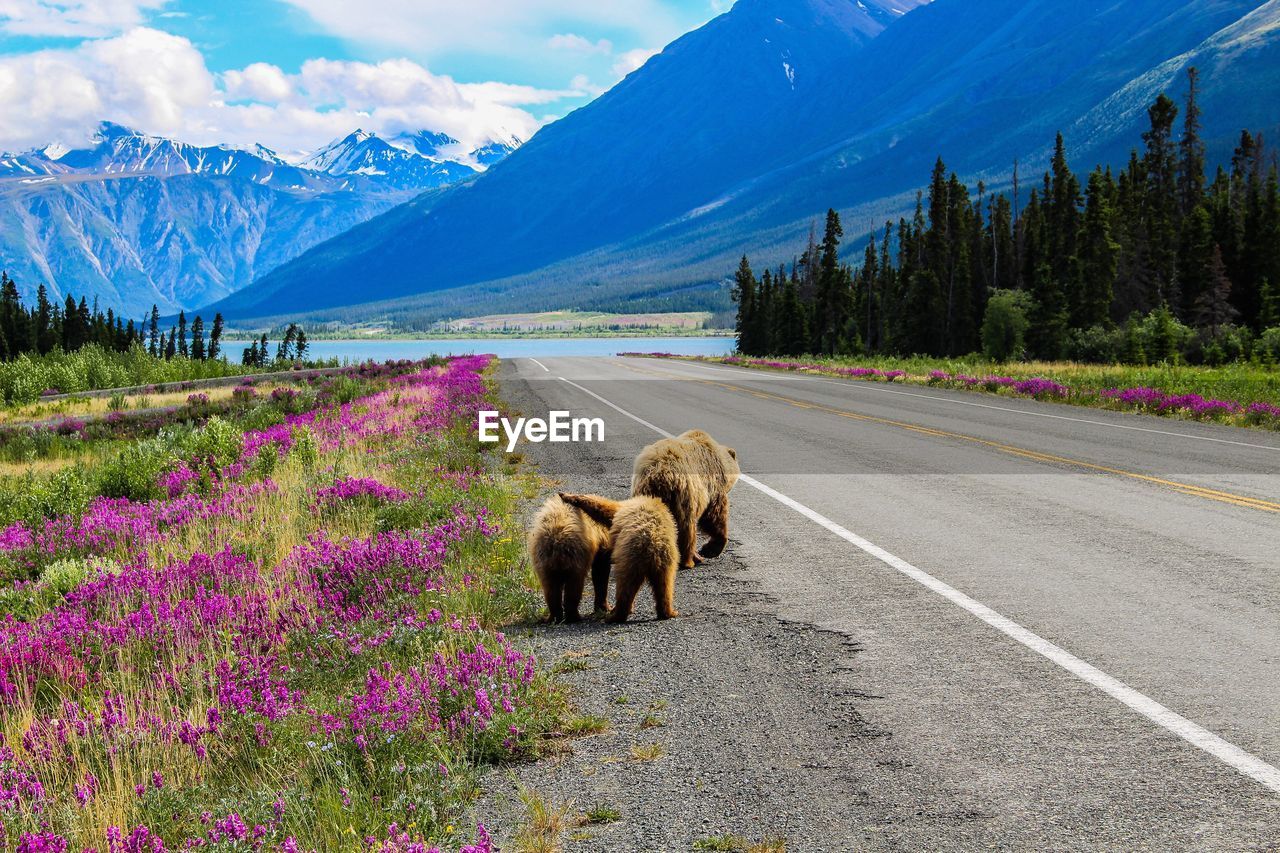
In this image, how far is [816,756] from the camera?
12.7 feet

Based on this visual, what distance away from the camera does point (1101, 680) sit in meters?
4.59

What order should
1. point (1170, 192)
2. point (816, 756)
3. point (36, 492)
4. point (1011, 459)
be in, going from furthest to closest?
point (1170, 192) < point (1011, 459) < point (36, 492) < point (816, 756)

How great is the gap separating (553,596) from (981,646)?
2640 mm

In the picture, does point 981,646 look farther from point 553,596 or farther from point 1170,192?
point 1170,192

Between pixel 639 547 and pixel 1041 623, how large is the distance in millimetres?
2478

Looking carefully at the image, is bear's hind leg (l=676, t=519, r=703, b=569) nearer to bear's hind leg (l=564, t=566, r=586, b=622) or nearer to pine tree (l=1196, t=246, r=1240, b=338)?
bear's hind leg (l=564, t=566, r=586, b=622)

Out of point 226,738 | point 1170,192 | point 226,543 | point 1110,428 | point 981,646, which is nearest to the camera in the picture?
point 226,738

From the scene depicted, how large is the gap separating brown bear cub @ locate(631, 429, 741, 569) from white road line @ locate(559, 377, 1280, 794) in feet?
4.16

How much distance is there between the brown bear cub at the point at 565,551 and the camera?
5793mm

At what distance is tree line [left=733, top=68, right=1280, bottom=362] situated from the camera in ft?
180

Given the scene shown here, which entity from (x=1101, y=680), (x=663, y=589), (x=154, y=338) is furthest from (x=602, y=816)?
(x=154, y=338)

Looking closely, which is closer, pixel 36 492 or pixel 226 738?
pixel 226 738

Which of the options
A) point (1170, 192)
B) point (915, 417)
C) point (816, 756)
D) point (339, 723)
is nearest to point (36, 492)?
point (339, 723)

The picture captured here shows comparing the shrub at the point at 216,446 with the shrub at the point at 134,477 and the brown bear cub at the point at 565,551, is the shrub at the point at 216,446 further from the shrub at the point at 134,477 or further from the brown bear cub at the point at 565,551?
the brown bear cub at the point at 565,551
